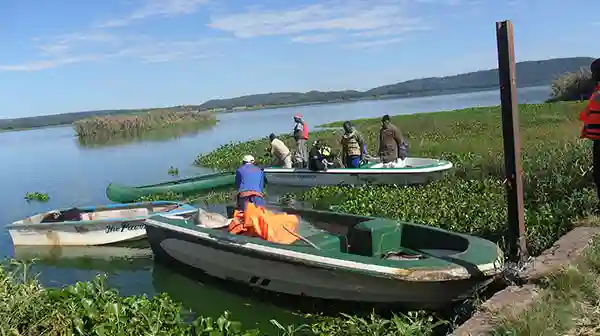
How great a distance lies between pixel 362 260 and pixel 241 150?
850 inches

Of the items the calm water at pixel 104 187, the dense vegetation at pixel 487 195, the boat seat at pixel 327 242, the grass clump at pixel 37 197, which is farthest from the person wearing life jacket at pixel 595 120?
the grass clump at pixel 37 197

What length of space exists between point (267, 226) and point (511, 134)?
11.5 feet

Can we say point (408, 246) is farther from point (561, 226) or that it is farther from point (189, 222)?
point (189, 222)

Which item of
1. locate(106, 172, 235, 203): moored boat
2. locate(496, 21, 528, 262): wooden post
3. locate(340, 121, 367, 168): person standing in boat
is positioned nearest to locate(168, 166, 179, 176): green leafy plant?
locate(106, 172, 235, 203): moored boat

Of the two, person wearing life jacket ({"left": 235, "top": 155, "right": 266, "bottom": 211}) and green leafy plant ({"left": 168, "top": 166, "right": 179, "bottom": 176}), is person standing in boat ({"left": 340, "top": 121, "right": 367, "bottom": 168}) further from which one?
green leafy plant ({"left": 168, "top": 166, "right": 179, "bottom": 176})

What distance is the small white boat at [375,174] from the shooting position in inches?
536

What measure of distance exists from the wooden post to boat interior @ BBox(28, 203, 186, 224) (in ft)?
27.5

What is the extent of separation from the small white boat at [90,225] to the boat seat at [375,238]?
5.10 meters

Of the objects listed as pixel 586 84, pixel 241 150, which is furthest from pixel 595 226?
pixel 586 84

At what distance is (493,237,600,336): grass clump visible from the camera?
4.01 m

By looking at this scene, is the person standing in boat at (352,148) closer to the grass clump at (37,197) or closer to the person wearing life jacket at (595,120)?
the person wearing life jacket at (595,120)

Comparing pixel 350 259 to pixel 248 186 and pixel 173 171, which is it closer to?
pixel 248 186

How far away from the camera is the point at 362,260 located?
21.3 ft

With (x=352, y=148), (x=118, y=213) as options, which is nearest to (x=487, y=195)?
(x=352, y=148)
